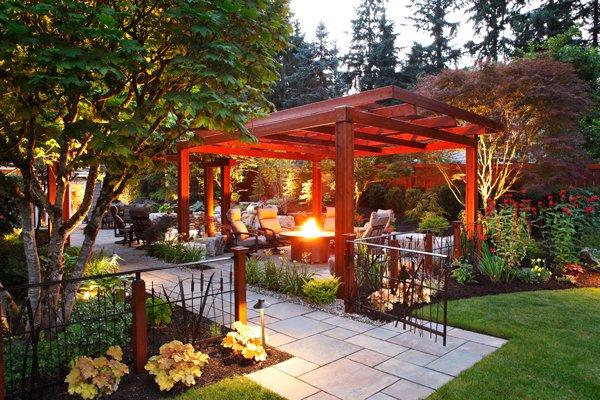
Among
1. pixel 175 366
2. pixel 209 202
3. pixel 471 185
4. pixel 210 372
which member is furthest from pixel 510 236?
pixel 209 202

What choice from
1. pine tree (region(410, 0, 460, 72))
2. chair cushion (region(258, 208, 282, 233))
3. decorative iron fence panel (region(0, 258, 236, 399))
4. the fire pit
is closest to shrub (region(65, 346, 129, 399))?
decorative iron fence panel (region(0, 258, 236, 399))

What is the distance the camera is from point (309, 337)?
423 centimetres

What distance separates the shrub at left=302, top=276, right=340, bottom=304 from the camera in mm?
5191

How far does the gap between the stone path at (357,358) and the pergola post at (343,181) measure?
833mm

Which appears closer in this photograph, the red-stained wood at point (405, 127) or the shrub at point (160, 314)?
the shrub at point (160, 314)

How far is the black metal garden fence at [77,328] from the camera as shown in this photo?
3.04m

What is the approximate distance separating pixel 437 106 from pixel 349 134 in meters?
1.58

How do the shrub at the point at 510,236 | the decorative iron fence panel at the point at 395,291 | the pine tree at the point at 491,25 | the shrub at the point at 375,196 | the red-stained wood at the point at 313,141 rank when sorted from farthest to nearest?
the pine tree at the point at 491,25 < the shrub at the point at 375,196 < the red-stained wood at the point at 313,141 < the shrub at the point at 510,236 < the decorative iron fence panel at the point at 395,291

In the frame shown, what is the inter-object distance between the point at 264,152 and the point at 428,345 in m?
7.20

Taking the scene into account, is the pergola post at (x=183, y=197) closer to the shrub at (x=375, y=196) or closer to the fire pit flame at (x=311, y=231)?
the fire pit flame at (x=311, y=231)

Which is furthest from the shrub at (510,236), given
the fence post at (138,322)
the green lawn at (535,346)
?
the fence post at (138,322)

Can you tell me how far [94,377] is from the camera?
2.92 meters

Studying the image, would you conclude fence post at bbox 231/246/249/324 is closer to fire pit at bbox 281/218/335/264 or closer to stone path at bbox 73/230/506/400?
stone path at bbox 73/230/506/400

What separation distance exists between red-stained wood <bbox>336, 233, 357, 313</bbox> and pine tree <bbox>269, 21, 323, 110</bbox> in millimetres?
17255
